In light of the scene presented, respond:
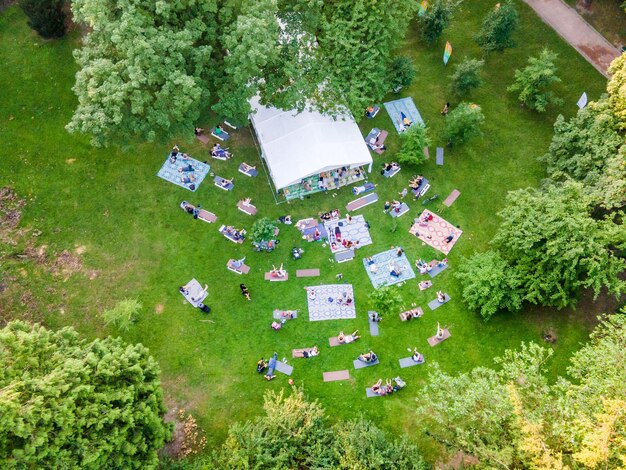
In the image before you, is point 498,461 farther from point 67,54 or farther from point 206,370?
point 67,54

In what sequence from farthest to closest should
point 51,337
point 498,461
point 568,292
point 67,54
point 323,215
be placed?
point 67,54 → point 323,215 → point 568,292 → point 51,337 → point 498,461

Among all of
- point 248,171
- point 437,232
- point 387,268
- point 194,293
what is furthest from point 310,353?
point 248,171

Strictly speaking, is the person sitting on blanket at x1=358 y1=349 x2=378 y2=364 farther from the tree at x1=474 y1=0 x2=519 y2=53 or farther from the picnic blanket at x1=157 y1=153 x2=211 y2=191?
the tree at x1=474 y1=0 x2=519 y2=53

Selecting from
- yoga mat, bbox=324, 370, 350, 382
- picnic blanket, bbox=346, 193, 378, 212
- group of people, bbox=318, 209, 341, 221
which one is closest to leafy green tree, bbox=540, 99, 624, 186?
picnic blanket, bbox=346, 193, 378, 212

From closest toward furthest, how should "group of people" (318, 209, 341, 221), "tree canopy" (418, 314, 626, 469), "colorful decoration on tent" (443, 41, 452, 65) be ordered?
"tree canopy" (418, 314, 626, 469) → "group of people" (318, 209, 341, 221) → "colorful decoration on tent" (443, 41, 452, 65)

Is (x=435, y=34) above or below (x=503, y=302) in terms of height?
above

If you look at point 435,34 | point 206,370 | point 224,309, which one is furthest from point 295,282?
point 435,34

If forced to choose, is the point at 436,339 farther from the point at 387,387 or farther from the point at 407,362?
the point at 387,387
